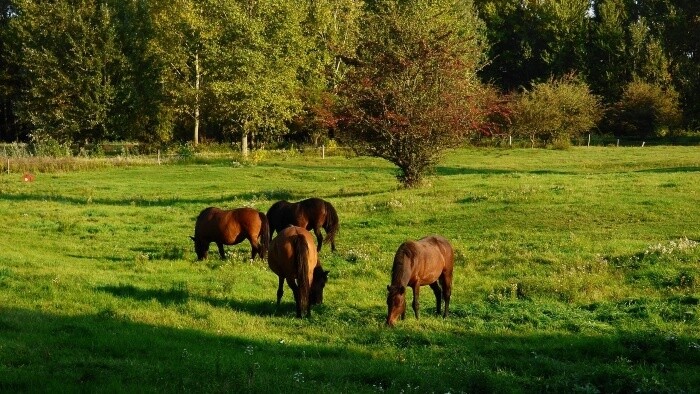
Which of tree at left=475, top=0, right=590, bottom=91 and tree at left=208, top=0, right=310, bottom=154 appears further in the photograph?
tree at left=475, top=0, right=590, bottom=91

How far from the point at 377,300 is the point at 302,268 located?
211 centimetres

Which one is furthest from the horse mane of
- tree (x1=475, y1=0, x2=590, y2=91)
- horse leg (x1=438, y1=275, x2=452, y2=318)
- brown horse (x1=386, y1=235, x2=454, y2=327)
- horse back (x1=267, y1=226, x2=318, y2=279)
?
tree (x1=475, y1=0, x2=590, y2=91)

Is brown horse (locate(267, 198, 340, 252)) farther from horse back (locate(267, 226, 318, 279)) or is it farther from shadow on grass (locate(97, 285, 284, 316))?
horse back (locate(267, 226, 318, 279))

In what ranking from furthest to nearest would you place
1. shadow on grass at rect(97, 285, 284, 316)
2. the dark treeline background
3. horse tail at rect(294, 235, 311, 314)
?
the dark treeline background, shadow on grass at rect(97, 285, 284, 316), horse tail at rect(294, 235, 311, 314)

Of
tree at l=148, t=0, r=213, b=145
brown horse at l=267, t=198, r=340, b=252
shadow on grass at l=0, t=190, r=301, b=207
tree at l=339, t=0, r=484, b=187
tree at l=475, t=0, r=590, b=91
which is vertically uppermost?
tree at l=475, t=0, r=590, b=91

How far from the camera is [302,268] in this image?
12.8m

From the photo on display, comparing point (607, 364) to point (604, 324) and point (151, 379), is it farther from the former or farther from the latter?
point (151, 379)

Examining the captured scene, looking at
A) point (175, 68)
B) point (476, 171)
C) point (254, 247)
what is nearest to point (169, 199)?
point (254, 247)

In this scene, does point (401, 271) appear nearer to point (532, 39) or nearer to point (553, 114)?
point (553, 114)

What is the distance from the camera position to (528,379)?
8.61 m

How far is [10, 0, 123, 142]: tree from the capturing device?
2226 inches

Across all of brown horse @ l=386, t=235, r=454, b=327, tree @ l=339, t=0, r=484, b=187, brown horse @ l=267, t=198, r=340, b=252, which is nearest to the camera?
brown horse @ l=386, t=235, r=454, b=327

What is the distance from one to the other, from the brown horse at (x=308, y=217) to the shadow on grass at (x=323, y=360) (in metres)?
7.92

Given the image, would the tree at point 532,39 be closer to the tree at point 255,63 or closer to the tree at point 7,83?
the tree at point 255,63
